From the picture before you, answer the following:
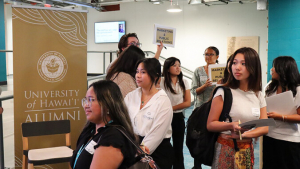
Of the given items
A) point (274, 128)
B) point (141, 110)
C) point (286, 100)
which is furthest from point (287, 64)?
point (141, 110)

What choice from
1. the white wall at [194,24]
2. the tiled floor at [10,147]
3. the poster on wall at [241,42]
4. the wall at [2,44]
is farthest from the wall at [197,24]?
the tiled floor at [10,147]

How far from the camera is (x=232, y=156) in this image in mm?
2062

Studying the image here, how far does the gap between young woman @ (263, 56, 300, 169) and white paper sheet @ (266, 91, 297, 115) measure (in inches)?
2.2

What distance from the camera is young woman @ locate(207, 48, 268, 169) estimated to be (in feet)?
6.73

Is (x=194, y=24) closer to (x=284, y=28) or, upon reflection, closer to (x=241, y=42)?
(x=241, y=42)

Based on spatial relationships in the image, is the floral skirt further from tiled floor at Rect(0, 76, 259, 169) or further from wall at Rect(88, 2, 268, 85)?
wall at Rect(88, 2, 268, 85)

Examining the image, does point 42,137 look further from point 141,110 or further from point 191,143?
point 191,143

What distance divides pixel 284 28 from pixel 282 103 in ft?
14.9

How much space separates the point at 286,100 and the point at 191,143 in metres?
0.97

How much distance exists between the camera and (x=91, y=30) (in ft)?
41.7

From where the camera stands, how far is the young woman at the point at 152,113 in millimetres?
2246

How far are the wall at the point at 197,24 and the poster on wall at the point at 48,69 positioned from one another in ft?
24.4

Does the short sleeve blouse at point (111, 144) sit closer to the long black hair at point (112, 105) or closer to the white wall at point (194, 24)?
the long black hair at point (112, 105)

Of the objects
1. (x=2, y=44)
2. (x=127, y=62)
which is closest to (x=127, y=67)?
(x=127, y=62)
